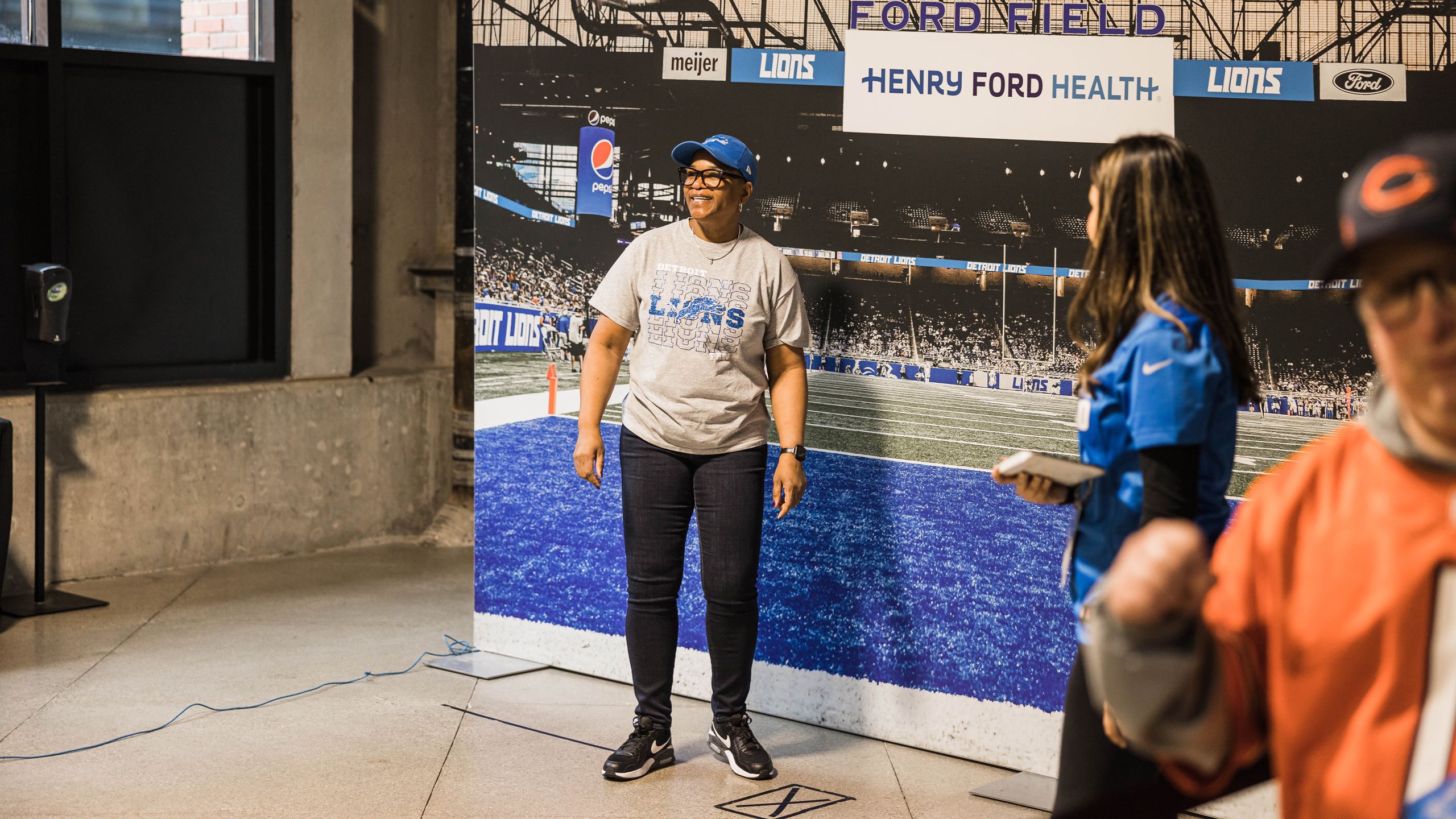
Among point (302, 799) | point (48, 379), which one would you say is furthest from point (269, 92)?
point (302, 799)

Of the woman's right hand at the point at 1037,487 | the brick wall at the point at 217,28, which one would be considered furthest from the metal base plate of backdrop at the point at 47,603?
the woman's right hand at the point at 1037,487

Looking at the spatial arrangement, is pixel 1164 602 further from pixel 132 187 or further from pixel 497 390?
pixel 132 187

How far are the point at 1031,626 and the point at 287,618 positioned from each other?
3229 millimetres

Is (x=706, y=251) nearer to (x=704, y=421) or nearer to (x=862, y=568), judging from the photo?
(x=704, y=421)

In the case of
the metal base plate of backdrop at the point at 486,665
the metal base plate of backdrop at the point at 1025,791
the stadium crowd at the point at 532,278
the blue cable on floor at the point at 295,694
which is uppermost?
the stadium crowd at the point at 532,278

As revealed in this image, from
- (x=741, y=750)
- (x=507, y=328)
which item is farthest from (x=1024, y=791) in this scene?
(x=507, y=328)

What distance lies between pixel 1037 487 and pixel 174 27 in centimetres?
577

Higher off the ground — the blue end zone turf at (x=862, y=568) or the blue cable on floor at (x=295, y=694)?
the blue end zone turf at (x=862, y=568)

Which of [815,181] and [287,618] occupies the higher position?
[815,181]

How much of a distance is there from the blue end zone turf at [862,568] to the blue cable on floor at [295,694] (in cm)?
42

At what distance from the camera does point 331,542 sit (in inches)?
282

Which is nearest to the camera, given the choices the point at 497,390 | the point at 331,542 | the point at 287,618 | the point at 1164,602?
the point at 1164,602

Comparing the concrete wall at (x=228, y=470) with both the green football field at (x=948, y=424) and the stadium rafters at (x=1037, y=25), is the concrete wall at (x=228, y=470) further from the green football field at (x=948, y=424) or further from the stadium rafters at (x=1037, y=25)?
the green football field at (x=948, y=424)

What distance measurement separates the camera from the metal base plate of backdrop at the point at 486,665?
4.95 m
